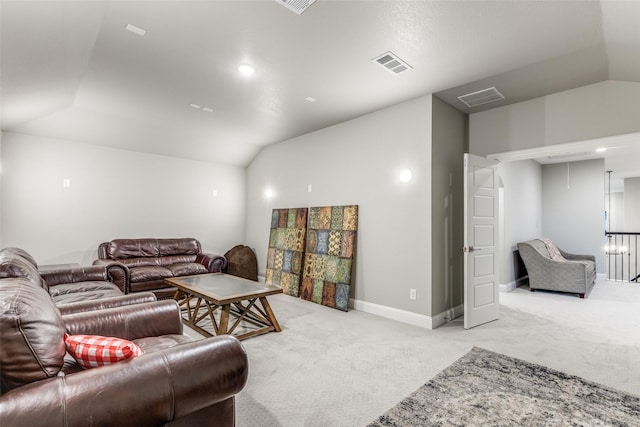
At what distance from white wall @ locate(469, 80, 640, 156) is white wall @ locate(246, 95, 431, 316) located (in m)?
1.00

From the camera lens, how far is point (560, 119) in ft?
11.7

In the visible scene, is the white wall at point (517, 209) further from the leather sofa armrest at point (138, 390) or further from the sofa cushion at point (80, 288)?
the sofa cushion at point (80, 288)

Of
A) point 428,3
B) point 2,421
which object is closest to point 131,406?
point 2,421

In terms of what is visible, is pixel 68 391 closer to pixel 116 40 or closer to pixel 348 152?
pixel 116 40

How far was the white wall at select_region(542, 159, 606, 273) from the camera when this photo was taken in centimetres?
686

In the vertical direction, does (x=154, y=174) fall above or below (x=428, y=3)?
below

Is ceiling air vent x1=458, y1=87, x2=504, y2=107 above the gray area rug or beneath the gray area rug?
above

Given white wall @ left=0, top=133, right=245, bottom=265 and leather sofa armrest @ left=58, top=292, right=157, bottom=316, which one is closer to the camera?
leather sofa armrest @ left=58, top=292, right=157, bottom=316

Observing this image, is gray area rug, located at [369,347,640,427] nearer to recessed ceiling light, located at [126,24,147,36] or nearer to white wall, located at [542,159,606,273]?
recessed ceiling light, located at [126,24,147,36]

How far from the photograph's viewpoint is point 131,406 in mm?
1186

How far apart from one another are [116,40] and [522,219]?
7.18m

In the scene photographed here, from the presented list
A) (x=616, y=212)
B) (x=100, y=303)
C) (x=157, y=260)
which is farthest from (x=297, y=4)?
(x=616, y=212)

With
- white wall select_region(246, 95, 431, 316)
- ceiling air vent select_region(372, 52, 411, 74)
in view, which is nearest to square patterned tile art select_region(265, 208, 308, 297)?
white wall select_region(246, 95, 431, 316)

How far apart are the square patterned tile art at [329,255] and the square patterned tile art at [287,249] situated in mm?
133
